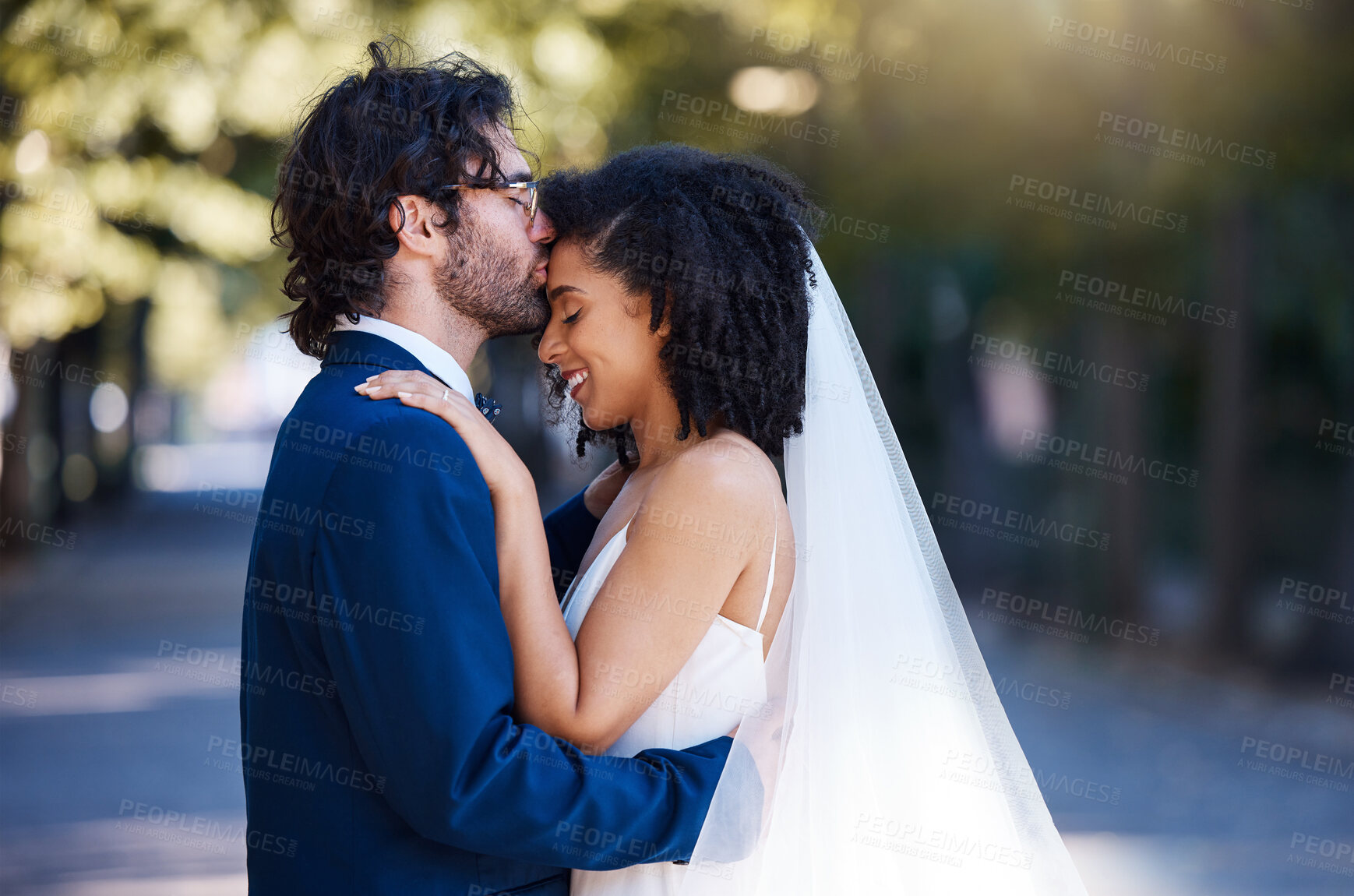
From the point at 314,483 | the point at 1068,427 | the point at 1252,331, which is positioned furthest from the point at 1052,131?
the point at 314,483

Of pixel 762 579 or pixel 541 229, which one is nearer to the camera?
pixel 762 579

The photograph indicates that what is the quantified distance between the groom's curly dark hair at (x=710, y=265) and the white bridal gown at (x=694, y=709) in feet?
1.25

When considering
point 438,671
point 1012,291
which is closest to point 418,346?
point 438,671

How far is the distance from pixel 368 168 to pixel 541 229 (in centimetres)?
45

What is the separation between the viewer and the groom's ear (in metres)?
2.47

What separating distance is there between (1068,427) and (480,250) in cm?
1404

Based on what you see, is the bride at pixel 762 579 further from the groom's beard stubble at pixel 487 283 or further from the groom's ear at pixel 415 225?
the groom's ear at pixel 415 225

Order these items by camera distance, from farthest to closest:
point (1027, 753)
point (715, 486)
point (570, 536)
Result: point (1027, 753), point (570, 536), point (715, 486)

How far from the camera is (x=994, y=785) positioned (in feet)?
8.86

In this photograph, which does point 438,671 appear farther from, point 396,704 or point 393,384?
point 393,384

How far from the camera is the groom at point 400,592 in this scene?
203 cm

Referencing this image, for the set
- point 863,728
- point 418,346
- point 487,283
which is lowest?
point 863,728

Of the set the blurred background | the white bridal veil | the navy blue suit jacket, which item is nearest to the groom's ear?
the navy blue suit jacket

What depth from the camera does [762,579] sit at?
8.57 ft
